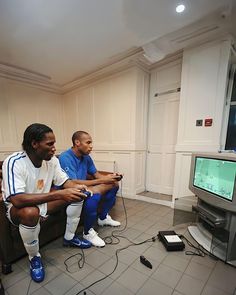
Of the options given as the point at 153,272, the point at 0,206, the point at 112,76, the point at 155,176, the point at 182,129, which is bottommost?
the point at 153,272

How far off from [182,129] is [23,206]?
2254mm

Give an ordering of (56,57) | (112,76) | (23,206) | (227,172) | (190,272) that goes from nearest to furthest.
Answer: (23,206)
(190,272)
(227,172)
(56,57)
(112,76)

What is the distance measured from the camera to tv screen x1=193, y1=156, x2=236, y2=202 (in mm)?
1365

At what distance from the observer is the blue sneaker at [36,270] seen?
119cm

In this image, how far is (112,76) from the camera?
3059mm

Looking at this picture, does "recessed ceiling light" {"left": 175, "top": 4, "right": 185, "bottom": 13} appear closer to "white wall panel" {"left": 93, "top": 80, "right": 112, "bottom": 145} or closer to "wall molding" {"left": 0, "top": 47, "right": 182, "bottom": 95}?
"wall molding" {"left": 0, "top": 47, "right": 182, "bottom": 95}

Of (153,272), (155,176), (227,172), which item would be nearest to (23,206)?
(153,272)

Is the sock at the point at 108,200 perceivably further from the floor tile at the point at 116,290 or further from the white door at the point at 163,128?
the white door at the point at 163,128

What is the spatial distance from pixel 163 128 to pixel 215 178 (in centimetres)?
153

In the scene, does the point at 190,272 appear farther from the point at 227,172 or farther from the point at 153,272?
the point at 227,172

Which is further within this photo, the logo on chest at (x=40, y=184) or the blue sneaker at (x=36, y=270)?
the logo on chest at (x=40, y=184)

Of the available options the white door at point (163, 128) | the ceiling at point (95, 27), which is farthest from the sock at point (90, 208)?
the ceiling at point (95, 27)

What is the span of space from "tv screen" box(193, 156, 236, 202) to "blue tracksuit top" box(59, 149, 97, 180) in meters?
1.35

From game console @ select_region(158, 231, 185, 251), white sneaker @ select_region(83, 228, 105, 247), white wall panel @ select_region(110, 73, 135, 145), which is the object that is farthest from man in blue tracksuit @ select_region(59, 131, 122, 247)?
white wall panel @ select_region(110, 73, 135, 145)
